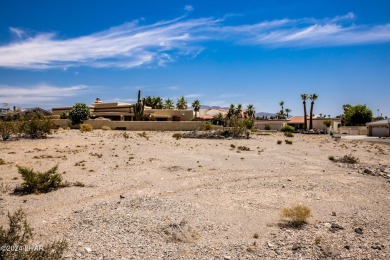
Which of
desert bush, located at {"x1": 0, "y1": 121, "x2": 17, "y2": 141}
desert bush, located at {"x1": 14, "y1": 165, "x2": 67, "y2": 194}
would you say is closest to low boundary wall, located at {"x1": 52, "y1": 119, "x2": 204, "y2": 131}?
desert bush, located at {"x1": 0, "y1": 121, "x2": 17, "y2": 141}

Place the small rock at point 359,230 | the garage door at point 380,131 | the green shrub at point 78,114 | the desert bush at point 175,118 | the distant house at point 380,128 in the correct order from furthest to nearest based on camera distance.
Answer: the desert bush at point 175,118 → the garage door at point 380,131 → the distant house at point 380,128 → the green shrub at point 78,114 → the small rock at point 359,230

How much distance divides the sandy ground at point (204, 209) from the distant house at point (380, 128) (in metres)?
49.3

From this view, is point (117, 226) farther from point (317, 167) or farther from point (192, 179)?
point (317, 167)

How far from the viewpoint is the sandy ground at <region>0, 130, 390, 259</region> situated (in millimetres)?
8586

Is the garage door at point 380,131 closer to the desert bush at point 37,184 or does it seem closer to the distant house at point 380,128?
the distant house at point 380,128

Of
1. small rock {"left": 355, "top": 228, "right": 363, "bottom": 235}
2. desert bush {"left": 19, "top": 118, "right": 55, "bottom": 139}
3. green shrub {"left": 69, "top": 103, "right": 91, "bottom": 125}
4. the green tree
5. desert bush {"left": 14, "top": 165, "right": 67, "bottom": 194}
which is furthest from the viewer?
the green tree

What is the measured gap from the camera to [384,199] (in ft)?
44.2

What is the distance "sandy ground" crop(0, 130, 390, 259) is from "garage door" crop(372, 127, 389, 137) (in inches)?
1958

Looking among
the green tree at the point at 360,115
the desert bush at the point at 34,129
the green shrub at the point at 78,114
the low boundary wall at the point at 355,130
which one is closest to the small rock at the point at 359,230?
the desert bush at the point at 34,129

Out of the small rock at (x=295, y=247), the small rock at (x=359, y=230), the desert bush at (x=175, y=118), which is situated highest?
the desert bush at (x=175, y=118)

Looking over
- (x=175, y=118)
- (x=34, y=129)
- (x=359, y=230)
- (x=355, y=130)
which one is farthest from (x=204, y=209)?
(x=355, y=130)

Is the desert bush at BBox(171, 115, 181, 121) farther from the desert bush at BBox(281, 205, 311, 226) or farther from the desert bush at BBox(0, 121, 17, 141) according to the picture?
the desert bush at BBox(281, 205, 311, 226)

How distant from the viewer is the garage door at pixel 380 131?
63081 millimetres

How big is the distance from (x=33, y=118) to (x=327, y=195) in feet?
105
